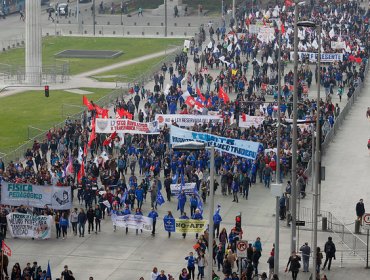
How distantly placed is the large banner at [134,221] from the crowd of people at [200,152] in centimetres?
34

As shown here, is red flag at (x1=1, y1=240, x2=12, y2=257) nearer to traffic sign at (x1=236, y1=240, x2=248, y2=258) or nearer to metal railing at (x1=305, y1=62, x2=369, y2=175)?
traffic sign at (x1=236, y1=240, x2=248, y2=258)

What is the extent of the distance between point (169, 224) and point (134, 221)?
1.74 m

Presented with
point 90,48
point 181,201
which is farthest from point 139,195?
point 90,48

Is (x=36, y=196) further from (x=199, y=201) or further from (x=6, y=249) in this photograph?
(x=199, y=201)

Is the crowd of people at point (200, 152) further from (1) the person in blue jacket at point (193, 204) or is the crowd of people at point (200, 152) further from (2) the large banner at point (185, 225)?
(2) the large banner at point (185, 225)

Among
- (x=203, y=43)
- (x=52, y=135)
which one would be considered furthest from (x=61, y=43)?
(x=52, y=135)

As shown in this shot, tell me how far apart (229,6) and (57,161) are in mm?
74595

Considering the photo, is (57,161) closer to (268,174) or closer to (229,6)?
(268,174)

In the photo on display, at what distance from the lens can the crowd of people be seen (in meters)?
58.4

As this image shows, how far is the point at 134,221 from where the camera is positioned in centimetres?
5894

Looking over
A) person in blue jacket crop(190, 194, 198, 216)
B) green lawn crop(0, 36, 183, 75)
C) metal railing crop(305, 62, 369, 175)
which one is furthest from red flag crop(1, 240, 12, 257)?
green lawn crop(0, 36, 183, 75)

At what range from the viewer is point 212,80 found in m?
95.8

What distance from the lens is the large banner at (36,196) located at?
59312 millimetres

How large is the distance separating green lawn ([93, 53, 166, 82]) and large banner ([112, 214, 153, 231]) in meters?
42.7
